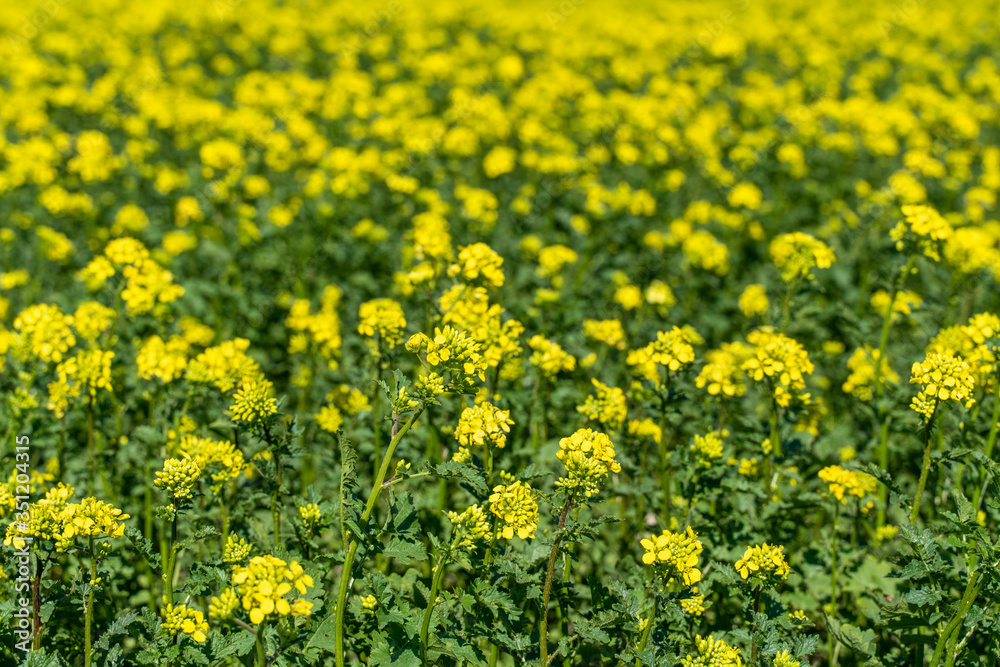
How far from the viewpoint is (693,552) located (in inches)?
123

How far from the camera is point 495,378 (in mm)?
4172

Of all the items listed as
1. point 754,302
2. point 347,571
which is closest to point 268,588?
point 347,571

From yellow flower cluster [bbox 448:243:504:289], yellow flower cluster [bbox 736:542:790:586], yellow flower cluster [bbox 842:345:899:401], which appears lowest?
yellow flower cluster [bbox 842:345:899:401]

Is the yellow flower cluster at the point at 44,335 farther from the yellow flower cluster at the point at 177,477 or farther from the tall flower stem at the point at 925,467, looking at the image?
the tall flower stem at the point at 925,467

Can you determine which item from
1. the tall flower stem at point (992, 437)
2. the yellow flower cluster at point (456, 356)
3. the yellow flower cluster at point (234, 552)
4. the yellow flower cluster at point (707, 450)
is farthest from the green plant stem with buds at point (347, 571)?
the tall flower stem at point (992, 437)

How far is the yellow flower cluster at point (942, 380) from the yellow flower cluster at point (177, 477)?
3.51 metres

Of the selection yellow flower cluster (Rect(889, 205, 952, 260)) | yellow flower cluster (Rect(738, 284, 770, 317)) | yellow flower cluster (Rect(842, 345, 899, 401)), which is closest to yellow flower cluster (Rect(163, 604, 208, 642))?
yellow flower cluster (Rect(842, 345, 899, 401))

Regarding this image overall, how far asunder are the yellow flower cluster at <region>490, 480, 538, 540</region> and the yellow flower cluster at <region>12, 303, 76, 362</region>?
10.2ft

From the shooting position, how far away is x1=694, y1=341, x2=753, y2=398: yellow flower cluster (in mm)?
4277

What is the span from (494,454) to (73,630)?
7.74 ft

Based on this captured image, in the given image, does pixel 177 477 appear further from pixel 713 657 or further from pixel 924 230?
pixel 924 230

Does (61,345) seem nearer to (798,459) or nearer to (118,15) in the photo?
(798,459)

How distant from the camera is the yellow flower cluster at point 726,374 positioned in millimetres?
4277

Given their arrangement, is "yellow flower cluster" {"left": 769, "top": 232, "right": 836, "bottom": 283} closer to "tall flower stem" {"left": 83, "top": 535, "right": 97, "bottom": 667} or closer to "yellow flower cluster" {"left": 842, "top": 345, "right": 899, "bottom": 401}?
"yellow flower cluster" {"left": 842, "top": 345, "right": 899, "bottom": 401}
